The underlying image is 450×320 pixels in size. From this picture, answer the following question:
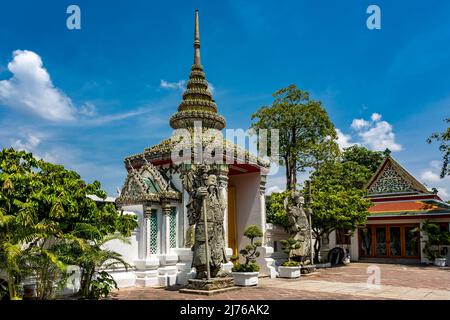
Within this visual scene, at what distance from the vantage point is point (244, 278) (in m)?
11.9

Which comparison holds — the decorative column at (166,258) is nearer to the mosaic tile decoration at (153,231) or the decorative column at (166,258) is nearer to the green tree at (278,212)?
the mosaic tile decoration at (153,231)

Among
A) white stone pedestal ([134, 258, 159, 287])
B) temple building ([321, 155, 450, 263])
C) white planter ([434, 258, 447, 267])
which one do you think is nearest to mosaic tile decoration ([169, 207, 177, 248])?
white stone pedestal ([134, 258, 159, 287])

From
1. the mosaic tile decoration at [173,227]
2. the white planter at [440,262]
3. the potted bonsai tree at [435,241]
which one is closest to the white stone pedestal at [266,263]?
the mosaic tile decoration at [173,227]

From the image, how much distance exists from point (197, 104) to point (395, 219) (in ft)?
42.3

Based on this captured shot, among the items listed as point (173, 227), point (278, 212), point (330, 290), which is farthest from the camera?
point (278, 212)

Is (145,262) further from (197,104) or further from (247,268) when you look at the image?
(197,104)

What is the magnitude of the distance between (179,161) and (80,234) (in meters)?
5.23

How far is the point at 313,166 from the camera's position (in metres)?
22.4

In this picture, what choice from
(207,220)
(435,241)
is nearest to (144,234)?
(207,220)

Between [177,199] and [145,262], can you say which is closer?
[145,262]

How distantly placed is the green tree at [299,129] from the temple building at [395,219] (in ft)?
13.1

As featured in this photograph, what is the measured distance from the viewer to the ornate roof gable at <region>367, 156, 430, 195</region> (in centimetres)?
2298

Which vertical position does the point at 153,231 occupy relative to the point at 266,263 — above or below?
above
